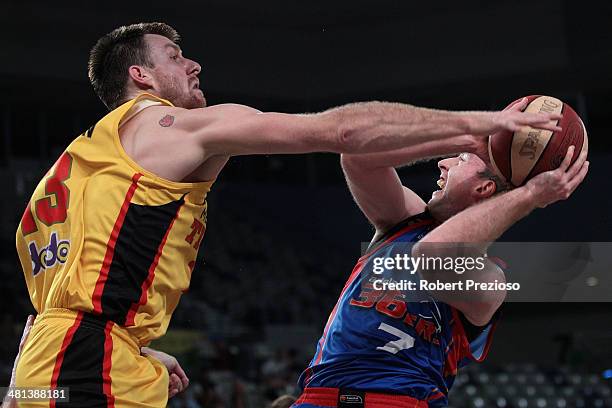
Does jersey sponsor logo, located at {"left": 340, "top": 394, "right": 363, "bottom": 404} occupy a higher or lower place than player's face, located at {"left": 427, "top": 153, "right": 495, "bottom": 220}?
lower

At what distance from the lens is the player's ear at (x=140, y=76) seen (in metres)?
3.51

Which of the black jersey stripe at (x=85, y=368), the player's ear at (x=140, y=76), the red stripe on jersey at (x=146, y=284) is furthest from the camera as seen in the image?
the player's ear at (x=140, y=76)

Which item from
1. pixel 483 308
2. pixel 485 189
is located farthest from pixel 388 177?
pixel 483 308

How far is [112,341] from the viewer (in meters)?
2.94

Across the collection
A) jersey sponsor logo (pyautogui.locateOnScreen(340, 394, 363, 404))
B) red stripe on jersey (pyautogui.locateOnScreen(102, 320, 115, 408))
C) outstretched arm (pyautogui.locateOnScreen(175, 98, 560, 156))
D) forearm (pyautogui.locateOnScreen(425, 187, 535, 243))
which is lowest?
jersey sponsor logo (pyautogui.locateOnScreen(340, 394, 363, 404))

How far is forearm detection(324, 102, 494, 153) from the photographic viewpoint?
→ 114 inches

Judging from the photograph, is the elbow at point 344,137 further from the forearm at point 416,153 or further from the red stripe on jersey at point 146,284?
the red stripe on jersey at point 146,284

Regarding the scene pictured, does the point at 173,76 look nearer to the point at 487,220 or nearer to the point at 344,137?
the point at 344,137

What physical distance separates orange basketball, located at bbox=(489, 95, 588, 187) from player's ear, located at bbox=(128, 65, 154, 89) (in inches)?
54.1

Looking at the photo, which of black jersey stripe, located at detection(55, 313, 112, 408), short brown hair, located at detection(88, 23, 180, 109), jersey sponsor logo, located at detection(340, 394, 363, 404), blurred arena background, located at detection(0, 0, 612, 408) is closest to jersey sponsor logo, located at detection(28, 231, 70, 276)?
black jersey stripe, located at detection(55, 313, 112, 408)

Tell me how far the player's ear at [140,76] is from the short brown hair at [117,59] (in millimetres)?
26

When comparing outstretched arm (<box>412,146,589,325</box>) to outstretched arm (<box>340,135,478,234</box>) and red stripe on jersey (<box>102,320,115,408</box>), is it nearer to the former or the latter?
outstretched arm (<box>340,135,478,234</box>)

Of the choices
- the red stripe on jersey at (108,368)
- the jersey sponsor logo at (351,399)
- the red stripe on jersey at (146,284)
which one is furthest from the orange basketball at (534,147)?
the red stripe on jersey at (108,368)

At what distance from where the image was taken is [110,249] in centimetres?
298
